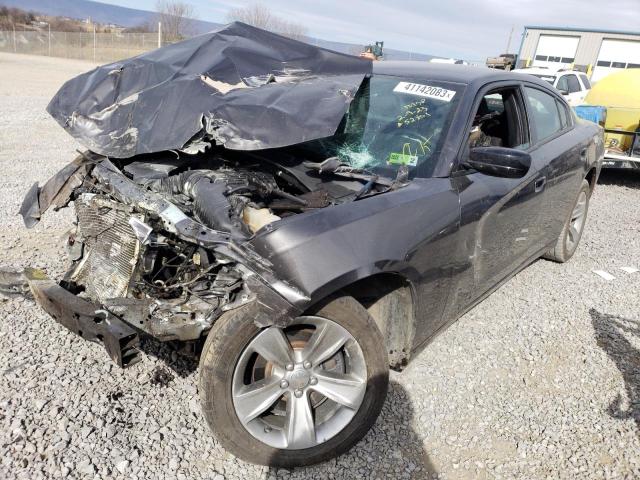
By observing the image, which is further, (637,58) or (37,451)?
(637,58)

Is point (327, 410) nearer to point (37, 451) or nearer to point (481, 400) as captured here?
point (481, 400)

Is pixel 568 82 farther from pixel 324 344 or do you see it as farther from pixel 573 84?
pixel 324 344

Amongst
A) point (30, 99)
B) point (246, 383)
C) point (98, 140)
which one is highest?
point (98, 140)

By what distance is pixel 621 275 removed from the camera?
15.9ft

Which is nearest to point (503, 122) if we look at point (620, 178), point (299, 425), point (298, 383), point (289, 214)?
point (289, 214)

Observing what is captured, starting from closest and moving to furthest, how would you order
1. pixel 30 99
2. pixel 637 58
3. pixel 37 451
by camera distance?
pixel 37 451 → pixel 30 99 → pixel 637 58

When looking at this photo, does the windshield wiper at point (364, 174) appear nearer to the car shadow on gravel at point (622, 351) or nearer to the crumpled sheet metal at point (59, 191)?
the crumpled sheet metal at point (59, 191)

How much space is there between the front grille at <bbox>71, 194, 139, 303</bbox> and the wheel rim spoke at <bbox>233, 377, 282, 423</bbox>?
863 mm

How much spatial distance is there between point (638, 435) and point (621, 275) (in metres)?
2.50

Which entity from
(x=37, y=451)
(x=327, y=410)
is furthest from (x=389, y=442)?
(x=37, y=451)

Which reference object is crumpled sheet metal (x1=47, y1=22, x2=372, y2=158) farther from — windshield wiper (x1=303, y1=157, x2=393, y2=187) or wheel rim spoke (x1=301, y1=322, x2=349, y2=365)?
wheel rim spoke (x1=301, y1=322, x2=349, y2=365)

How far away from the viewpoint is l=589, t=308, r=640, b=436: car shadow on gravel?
9.73 feet

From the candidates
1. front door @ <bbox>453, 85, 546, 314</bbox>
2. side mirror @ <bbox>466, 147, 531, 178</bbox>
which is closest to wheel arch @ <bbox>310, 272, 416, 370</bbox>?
front door @ <bbox>453, 85, 546, 314</bbox>

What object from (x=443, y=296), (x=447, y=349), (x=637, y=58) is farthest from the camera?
(x=637, y=58)
